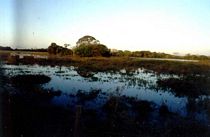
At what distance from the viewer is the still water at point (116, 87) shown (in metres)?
12.7

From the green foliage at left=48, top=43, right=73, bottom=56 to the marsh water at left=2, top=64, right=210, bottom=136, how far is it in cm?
157

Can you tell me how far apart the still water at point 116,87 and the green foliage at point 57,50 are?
1384mm

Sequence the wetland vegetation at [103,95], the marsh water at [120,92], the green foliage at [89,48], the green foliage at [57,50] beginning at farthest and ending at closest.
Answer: the green foliage at [57,50] < the green foliage at [89,48] < the marsh water at [120,92] < the wetland vegetation at [103,95]

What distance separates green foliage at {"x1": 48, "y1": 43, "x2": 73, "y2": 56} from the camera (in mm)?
20841

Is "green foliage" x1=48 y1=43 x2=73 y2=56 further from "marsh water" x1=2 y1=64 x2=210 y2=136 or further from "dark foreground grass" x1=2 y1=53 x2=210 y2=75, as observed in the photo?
"marsh water" x1=2 y1=64 x2=210 y2=136

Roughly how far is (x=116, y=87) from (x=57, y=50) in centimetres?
754

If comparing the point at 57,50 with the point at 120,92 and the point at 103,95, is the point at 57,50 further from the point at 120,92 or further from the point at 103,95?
the point at 120,92

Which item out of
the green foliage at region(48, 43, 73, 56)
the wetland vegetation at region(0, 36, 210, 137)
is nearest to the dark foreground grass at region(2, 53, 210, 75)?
the wetland vegetation at region(0, 36, 210, 137)

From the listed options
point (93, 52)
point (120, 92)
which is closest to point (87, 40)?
point (93, 52)

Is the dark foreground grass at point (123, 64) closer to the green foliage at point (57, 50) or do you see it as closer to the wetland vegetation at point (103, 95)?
the wetland vegetation at point (103, 95)

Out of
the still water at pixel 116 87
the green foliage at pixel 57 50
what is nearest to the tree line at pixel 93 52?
the green foliage at pixel 57 50

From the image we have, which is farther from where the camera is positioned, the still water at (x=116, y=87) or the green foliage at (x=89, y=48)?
the green foliage at (x=89, y=48)

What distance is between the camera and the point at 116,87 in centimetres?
1512

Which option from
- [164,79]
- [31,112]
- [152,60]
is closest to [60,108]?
[31,112]
